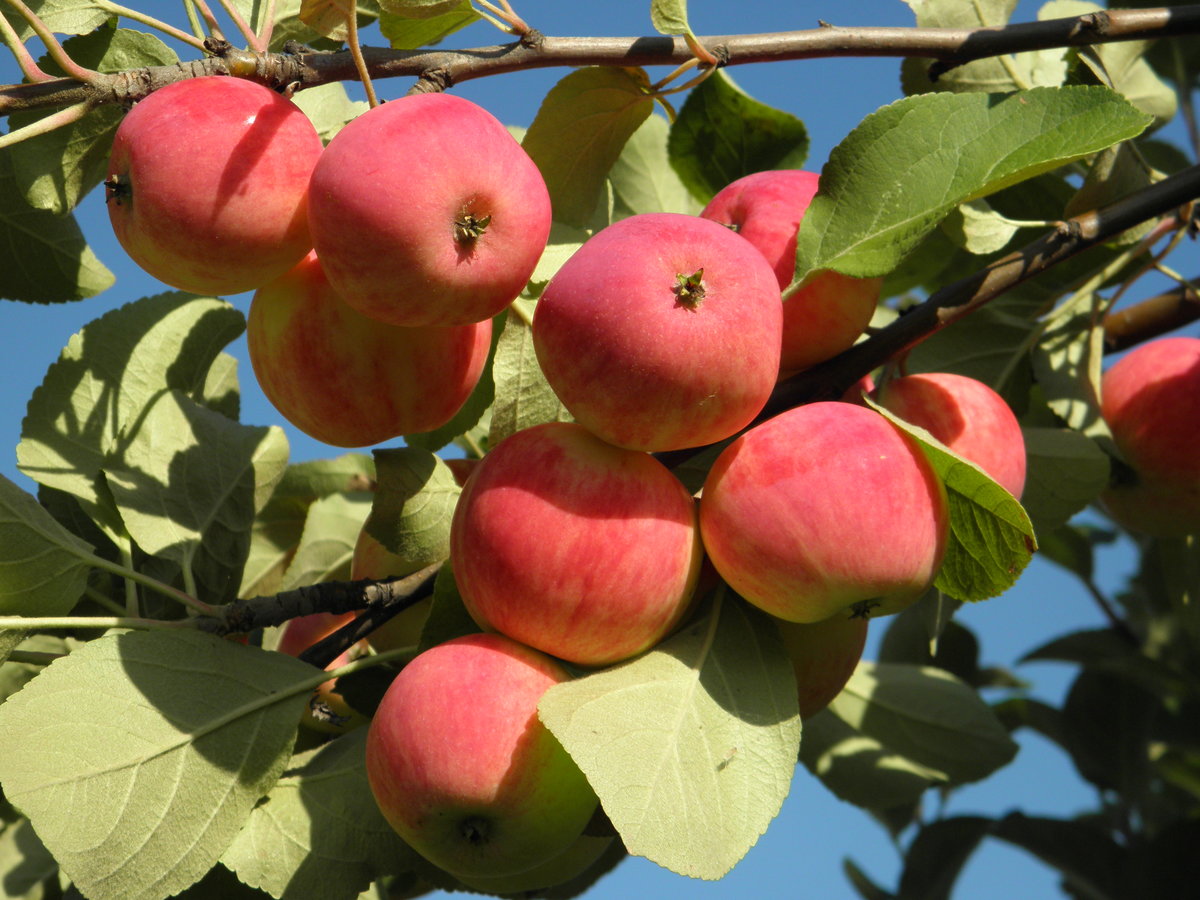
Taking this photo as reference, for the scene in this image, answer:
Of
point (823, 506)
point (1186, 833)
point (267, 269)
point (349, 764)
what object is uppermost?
point (267, 269)

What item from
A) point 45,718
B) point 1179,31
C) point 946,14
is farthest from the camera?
point 946,14

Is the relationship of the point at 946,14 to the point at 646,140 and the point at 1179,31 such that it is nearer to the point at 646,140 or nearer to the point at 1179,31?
the point at 1179,31

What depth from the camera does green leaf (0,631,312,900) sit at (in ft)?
3.62

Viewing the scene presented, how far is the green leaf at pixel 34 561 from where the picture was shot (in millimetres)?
1280

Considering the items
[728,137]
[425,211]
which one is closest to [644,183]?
[728,137]

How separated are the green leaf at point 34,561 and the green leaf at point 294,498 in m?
0.56

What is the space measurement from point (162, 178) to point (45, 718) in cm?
55

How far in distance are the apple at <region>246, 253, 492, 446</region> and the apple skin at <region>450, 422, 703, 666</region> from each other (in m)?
0.16

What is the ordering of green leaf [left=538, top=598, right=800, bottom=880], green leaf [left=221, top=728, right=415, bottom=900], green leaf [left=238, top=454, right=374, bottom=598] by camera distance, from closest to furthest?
green leaf [left=538, top=598, right=800, bottom=880] < green leaf [left=221, top=728, right=415, bottom=900] < green leaf [left=238, top=454, right=374, bottom=598]

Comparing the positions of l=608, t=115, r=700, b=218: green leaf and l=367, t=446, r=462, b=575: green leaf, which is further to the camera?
l=608, t=115, r=700, b=218: green leaf

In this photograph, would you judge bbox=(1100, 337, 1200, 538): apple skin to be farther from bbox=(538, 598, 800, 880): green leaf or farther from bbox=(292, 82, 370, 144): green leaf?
bbox=(292, 82, 370, 144): green leaf

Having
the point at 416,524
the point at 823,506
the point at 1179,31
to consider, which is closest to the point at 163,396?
the point at 416,524

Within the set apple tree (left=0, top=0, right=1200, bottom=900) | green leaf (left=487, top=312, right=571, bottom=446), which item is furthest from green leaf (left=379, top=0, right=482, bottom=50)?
green leaf (left=487, top=312, right=571, bottom=446)

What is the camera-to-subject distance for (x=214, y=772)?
118 cm
